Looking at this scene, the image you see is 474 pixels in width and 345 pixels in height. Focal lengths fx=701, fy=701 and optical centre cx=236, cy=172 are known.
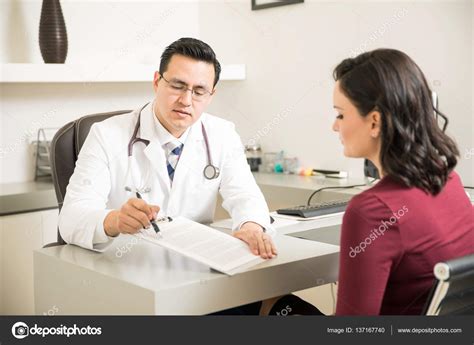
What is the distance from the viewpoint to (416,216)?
1319 mm

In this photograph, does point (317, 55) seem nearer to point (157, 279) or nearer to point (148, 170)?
point (148, 170)

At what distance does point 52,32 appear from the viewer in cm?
322

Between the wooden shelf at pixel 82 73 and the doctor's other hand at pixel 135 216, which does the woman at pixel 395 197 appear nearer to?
the doctor's other hand at pixel 135 216

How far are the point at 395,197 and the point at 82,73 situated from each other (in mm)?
2285

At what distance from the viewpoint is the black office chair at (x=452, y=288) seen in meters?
1.17

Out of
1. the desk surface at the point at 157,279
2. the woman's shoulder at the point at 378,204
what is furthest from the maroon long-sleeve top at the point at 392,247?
the desk surface at the point at 157,279

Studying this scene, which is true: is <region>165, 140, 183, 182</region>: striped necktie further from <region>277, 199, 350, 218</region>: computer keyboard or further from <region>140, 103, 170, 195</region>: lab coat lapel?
<region>277, 199, 350, 218</region>: computer keyboard

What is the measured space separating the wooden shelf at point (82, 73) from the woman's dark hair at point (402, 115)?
2.09 metres

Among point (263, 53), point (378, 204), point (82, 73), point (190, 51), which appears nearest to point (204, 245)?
point (378, 204)

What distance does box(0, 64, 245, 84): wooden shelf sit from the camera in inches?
122

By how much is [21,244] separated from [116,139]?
1.10 metres

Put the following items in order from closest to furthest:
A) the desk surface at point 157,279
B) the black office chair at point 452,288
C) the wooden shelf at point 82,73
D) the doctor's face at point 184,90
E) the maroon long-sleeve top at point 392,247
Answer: the black office chair at point 452,288 < the maroon long-sleeve top at point 392,247 < the desk surface at point 157,279 < the doctor's face at point 184,90 < the wooden shelf at point 82,73

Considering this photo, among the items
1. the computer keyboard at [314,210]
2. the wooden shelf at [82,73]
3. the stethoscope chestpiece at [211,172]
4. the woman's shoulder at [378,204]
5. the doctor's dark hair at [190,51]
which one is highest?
the doctor's dark hair at [190,51]

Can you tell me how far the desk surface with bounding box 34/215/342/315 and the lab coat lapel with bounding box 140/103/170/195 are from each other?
1.13 feet
